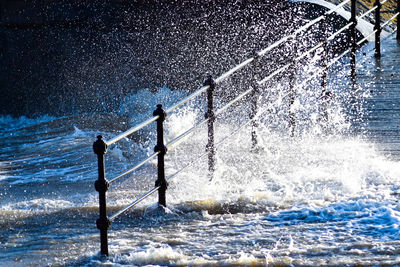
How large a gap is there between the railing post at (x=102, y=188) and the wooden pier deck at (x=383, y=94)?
3490 mm

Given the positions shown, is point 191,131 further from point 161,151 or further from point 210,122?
point 161,151

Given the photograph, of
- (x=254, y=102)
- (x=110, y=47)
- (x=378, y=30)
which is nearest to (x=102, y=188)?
(x=254, y=102)

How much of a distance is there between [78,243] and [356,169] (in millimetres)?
2958

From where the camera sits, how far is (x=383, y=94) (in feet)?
28.5

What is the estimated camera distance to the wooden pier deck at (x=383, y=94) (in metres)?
7.09

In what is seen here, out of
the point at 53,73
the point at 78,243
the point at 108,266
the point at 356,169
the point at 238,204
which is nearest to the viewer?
the point at 108,266

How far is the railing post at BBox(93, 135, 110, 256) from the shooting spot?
13.6ft

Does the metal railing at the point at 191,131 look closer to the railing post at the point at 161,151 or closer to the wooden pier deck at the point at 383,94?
the railing post at the point at 161,151

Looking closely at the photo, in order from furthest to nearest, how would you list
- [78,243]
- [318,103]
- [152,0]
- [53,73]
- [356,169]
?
1. [53,73]
2. [152,0]
3. [318,103]
4. [356,169]
5. [78,243]

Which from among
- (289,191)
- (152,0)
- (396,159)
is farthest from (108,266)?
(152,0)

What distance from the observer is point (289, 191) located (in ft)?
18.3

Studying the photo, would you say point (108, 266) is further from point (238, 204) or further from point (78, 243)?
point (238, 204)

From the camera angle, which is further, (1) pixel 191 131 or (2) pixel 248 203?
(1) pixel 191 131

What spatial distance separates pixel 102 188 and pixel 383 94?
567cm
